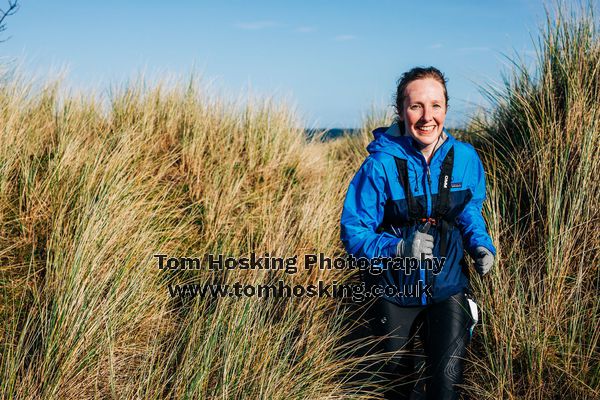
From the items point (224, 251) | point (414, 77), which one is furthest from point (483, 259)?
point (224, 251)

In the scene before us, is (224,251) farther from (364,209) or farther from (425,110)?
(425,110)

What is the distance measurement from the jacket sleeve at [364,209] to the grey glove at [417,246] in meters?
0.13

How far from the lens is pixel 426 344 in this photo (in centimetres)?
242

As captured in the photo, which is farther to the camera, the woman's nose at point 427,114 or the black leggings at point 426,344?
the woman's nose at point 427,114

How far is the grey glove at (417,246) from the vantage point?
7.00 feet

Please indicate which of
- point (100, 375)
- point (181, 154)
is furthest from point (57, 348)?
point (181, 154)

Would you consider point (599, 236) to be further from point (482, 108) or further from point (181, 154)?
point (181, 154)

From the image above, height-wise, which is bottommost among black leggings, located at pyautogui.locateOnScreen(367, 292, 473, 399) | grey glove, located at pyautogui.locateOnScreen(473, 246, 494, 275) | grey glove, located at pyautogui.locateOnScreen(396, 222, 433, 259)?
black leggings, located at pyautogui.locateOnScreen(367, 292, 473, 399)

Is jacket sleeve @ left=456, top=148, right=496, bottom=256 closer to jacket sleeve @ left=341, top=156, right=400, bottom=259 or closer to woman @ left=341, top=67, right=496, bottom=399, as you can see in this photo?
woman @ left=341, top=67, right=496, bottom=399

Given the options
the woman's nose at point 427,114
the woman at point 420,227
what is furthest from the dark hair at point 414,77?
the woman's nose at point 427,114

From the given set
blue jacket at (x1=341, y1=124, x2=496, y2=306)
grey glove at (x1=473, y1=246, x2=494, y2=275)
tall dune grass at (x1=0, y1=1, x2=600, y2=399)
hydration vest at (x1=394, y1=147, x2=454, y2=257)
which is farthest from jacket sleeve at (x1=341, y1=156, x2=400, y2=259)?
tall dune grass at (x1=0, y1=1, x2=600, y2=399)

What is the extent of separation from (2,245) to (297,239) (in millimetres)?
1956

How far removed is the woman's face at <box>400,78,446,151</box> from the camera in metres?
2.46

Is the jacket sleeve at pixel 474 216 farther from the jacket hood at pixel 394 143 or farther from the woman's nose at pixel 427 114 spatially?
the woman's nose at pixel 427 114
